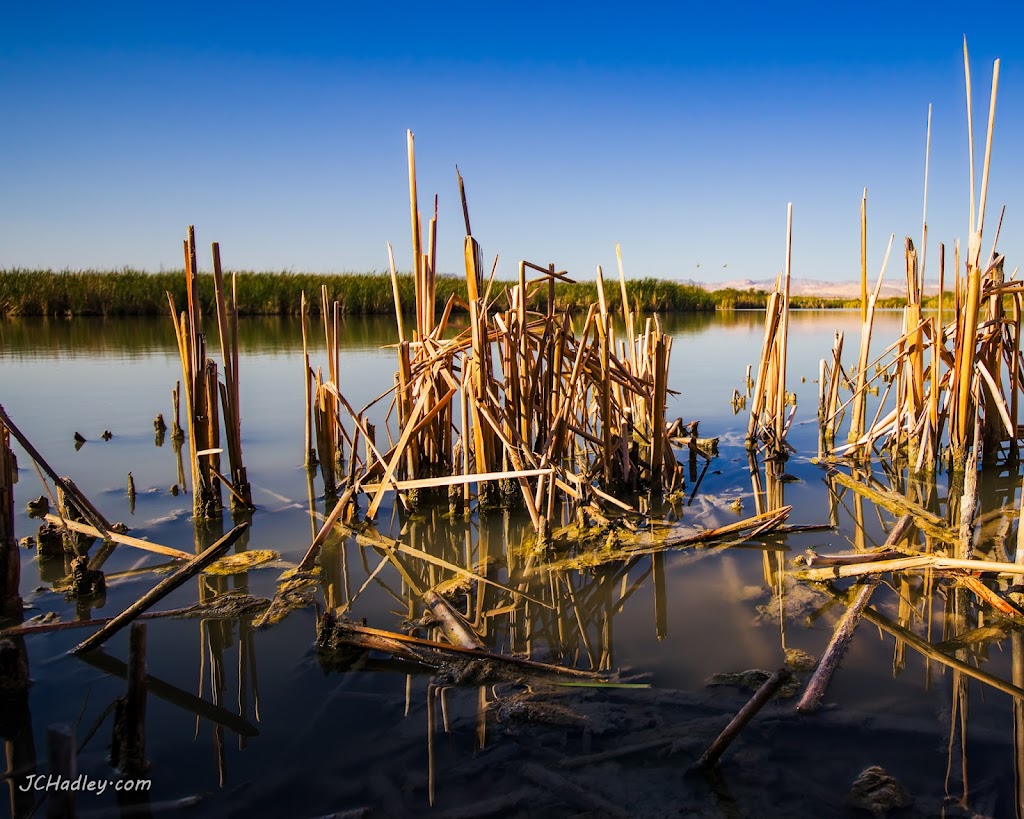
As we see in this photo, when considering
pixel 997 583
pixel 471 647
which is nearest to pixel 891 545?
pixel 997 583

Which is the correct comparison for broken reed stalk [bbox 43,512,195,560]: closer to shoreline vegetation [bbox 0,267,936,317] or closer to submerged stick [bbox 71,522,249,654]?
submerged stick [bbox 71,522,249,654]

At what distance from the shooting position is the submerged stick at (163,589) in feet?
9.00

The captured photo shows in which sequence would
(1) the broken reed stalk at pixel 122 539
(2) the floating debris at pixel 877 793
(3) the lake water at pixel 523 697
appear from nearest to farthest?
(2) the floating debris at pixel 877 793 → (3) the lake water at pixel 523 697 → (1) the broken reed stalk at pixel 122 539

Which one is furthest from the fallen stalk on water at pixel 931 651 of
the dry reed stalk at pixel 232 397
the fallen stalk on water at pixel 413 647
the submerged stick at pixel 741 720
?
the dry reed stalk at pixel 232 397

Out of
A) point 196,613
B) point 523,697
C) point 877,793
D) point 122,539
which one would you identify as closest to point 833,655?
point 877,793

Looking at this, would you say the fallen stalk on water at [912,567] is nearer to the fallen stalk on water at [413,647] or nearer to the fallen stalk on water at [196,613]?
the fallen stalk on water at [413,647]

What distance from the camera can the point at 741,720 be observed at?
2111mm

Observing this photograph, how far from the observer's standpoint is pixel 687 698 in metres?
2.59

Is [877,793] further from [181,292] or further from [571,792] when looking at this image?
[181,292]

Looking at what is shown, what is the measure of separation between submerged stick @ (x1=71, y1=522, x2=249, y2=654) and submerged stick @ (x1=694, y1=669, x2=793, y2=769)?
5.77 ft

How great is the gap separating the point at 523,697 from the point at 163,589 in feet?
4.73

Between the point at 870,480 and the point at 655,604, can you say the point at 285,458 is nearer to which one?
the point at 655,604

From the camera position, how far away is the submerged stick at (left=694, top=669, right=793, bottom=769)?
83.0 inches

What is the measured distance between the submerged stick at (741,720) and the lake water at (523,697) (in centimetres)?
6
